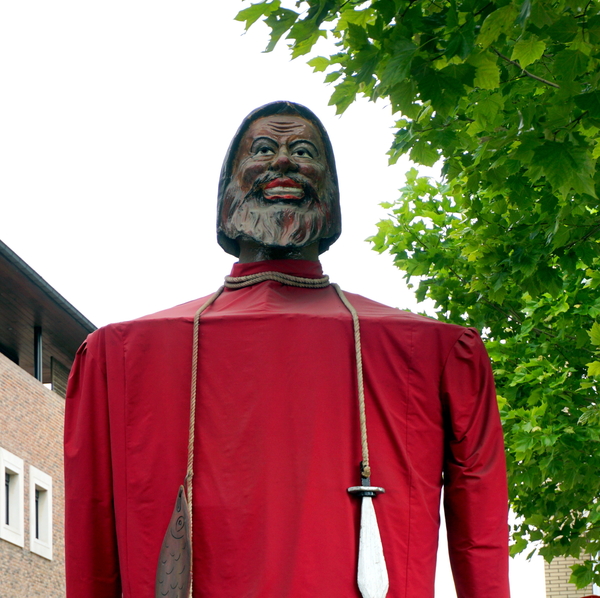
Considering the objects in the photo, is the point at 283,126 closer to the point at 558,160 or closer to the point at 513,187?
the point at 558,160

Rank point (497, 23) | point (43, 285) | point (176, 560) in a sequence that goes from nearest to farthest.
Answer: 1. point (176, 560)
2. point (497, 23)
3. point (43, 285)

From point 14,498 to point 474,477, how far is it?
23.8 m

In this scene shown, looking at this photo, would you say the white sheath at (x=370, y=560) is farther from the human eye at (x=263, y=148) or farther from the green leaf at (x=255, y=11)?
the green leaf at (x=255, y=11)

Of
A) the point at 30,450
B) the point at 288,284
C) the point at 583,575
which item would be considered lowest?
the point at 583,575

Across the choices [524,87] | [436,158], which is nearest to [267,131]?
[436,158]

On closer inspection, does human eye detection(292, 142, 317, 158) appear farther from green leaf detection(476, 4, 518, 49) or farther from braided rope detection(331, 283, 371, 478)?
green leaf detection(476, 4, 518, 49)

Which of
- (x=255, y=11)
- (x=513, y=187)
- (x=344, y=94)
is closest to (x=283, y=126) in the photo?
(x=255, y=11)

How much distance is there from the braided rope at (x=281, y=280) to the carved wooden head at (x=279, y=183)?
0.34 ft

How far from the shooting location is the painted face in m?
4.08

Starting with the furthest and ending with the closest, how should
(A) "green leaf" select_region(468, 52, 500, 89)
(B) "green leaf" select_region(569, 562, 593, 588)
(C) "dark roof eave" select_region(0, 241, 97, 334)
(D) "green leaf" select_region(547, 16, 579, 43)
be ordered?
(C) "dark roof eave" select_region(0, 241, 97, 334) → (B) "green leaf" select_region(569, 562, 593, 588) → (A) "green leaf" select_region(468, 52, 500, 89) → (D) "green leaf" select_region(547, 16, 579, 43)

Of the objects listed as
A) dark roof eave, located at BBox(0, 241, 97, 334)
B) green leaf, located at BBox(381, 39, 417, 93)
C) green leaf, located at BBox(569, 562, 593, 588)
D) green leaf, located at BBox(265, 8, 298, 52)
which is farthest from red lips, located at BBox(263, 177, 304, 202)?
dark roof eave, located at BBox(0, 241, 97, 334)

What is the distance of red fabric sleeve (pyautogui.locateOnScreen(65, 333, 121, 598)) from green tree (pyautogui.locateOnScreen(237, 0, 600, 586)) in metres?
2.09

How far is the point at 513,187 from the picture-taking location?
24.8ft

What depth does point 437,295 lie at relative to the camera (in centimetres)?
1261
